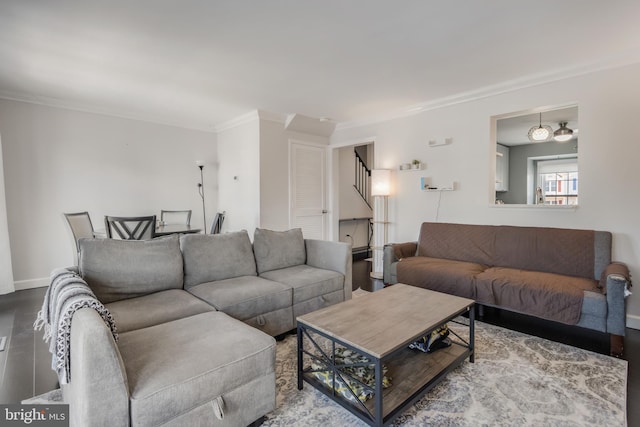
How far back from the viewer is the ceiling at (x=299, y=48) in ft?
7.06

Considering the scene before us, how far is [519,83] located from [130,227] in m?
4.69

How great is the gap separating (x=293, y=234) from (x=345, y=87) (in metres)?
1.85

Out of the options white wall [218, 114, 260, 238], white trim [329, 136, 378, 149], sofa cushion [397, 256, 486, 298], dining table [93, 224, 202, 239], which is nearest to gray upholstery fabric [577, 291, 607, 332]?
sofa cushion [397, 256, 486, 298]

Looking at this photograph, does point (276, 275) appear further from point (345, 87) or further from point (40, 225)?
point (40, 225)

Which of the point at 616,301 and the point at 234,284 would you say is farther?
the point at 234,284

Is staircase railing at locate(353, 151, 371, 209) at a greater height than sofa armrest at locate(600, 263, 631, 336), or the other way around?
staircase railing at locate(353, 151, 371, 209)

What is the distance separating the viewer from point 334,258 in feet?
10.5

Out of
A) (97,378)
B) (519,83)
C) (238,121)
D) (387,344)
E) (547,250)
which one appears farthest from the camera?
(238,121)

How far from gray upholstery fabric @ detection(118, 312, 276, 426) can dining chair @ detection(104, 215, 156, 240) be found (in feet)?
6.79

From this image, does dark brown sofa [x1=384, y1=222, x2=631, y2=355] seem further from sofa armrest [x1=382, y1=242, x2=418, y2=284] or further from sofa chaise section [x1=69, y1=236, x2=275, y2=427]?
sofa chaise section [x1=69, y1=236, x2=275, y2=427]

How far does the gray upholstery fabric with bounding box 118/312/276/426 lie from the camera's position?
4.22 feet

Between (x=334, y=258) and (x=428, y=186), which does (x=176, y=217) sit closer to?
(x=334, y=258)

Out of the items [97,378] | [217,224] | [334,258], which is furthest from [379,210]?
[97,378]

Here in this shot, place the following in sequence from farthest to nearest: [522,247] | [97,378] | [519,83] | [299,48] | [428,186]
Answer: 1. [428,186]
2. [519,83]
3. [522,247]
4. [299,48]
5. [97,378]
